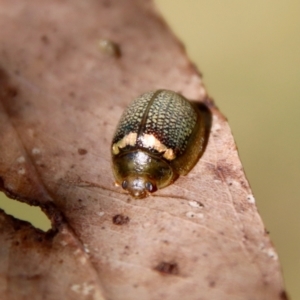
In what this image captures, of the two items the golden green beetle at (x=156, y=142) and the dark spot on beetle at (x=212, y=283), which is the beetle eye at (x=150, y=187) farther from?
the dark spot on beetle at (x=212, y=283)

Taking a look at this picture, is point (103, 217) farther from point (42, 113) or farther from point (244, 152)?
point (244, 152)

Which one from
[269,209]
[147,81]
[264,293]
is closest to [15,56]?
[147,81]

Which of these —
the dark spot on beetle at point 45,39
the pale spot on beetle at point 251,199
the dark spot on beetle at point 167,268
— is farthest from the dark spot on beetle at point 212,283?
the dark spot on beetle at point 45,39

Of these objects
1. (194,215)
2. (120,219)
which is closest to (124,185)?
(120,219)

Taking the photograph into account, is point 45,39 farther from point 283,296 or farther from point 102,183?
point 283,296

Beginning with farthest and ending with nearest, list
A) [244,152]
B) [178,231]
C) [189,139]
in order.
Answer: [244,152], [189,139], [178,231]

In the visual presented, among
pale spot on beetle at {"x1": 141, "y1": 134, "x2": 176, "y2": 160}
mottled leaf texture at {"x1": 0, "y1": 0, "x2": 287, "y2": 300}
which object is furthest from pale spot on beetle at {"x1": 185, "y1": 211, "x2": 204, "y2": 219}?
pale spot on beetle at {"x1": 141, "y1": 134, "x2": 176, "y2": 160}
